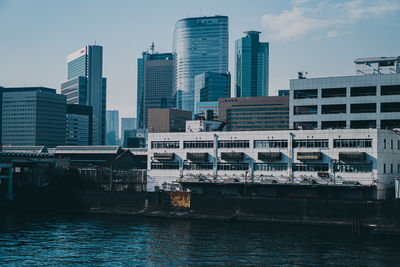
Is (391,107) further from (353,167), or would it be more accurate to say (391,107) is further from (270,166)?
(270,166)

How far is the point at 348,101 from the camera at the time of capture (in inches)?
5704

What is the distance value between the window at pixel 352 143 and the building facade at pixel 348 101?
54.3 feet

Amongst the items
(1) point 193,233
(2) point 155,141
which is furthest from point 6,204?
(1) point 193,233

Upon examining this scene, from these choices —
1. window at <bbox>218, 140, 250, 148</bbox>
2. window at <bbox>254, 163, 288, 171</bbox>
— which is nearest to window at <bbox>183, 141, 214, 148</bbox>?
window at <bbox>218, 140, 250, 148</bbox>

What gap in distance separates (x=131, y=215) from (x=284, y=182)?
36694 mm

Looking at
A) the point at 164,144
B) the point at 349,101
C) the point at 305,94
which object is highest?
the point at 305,94

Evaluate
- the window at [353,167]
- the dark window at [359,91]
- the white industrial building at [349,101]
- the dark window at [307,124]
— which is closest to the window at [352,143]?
the window at [353,167]

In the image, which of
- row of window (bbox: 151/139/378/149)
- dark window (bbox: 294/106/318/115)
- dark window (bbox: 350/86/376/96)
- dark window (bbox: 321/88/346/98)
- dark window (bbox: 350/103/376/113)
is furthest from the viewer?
dark window (bbox: 294/106/318/115)

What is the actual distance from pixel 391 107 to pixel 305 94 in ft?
73.4

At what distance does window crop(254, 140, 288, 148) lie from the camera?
430 ft

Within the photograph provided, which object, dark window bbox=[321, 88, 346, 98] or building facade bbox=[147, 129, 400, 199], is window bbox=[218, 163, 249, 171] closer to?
building facade bbox=[147, 129, 400, 199]

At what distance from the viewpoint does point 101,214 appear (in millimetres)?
137500

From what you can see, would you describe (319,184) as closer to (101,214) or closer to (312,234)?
(312,234)

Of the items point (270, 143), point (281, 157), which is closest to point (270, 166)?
point (281, 157)
